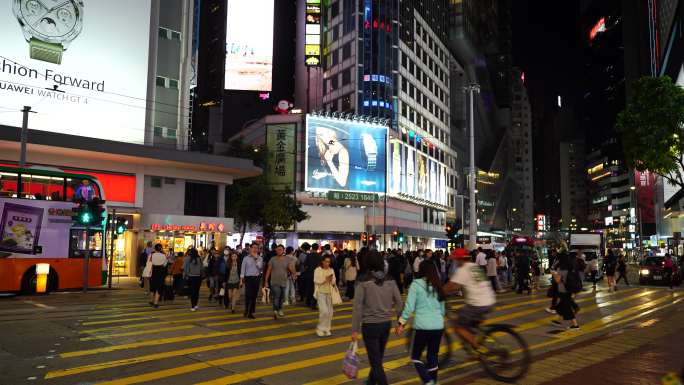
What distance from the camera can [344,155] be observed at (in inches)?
2153

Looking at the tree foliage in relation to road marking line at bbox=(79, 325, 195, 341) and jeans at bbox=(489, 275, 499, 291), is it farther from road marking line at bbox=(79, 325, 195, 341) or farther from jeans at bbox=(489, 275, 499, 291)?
road marking line at bbox=(79, 325, 195, 341)

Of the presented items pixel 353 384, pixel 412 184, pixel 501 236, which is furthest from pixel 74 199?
pixel 501 236

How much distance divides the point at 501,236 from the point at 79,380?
10953 cm

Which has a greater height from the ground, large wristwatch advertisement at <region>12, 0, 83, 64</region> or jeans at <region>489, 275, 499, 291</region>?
large wristwatch advertisement at <region>12, 0, 83, 64</region>

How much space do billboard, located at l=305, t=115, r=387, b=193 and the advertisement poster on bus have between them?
33.6m

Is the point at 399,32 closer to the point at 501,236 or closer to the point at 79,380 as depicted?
the point at 501,236

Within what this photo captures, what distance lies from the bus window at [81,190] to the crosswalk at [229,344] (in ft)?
17.4

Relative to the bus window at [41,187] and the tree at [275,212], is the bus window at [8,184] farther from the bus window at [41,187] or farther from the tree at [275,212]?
the tree at [275,212]

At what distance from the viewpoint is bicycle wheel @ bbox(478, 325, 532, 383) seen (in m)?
7.08

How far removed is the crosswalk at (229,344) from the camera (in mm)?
7723

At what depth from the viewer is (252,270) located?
13.8 m

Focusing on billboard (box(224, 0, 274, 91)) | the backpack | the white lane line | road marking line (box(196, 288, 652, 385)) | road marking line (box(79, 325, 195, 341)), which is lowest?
the white lane line

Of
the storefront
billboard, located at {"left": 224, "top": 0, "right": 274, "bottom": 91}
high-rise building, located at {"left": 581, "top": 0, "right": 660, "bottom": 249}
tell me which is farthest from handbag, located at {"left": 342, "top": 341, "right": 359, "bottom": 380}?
high-rise building, located at {"left": 581, "top": 0, "right": 660, "bottom": 249}

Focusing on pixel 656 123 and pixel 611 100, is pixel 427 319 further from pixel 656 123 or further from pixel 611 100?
pixel 611 100
